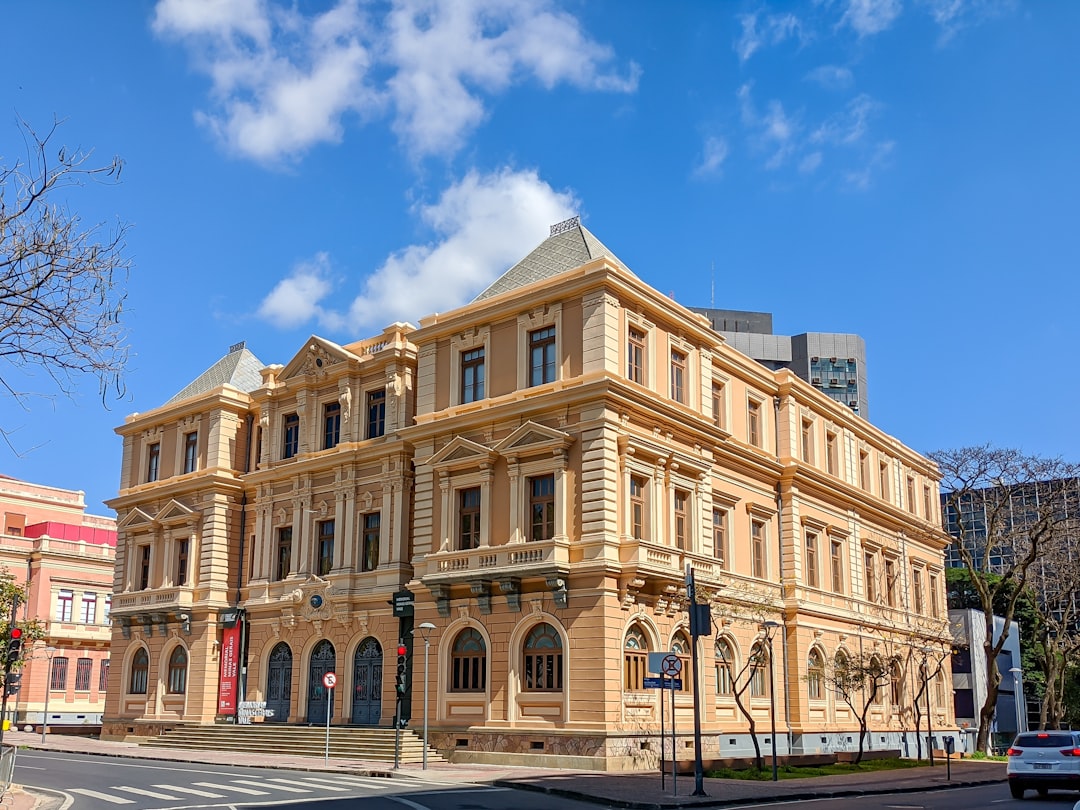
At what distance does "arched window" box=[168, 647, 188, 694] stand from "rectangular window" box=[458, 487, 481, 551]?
15960 mm

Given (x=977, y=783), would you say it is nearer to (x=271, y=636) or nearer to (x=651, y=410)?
(x=651, y=410)

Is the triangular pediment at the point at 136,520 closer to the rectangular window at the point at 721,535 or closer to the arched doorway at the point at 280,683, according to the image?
the arched doorway at the point at 280,683

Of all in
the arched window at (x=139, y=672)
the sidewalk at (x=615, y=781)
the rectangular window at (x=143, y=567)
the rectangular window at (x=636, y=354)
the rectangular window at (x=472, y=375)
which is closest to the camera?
the sidewalk at (x=615, y=781)

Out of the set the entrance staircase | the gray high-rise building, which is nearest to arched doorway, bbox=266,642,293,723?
the entrance staircase

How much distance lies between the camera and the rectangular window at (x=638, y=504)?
33844 mm

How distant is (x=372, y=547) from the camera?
40.2m

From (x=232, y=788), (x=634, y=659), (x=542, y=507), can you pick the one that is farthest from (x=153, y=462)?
(x=232, y=788)

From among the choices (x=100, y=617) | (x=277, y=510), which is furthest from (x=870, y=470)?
(x=100, y=617)

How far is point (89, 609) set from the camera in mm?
65375

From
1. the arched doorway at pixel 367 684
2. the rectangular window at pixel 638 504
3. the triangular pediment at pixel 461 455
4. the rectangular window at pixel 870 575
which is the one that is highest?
the triangular pediment at pixel 461 455

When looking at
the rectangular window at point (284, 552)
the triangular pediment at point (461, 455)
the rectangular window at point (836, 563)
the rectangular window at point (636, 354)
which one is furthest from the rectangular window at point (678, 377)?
the rectangular window at point (284, 552)

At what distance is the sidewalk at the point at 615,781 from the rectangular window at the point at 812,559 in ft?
25.1

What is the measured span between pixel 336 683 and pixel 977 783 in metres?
21.5

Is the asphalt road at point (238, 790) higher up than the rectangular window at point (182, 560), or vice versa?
the rectangular window at point (182, 560)
